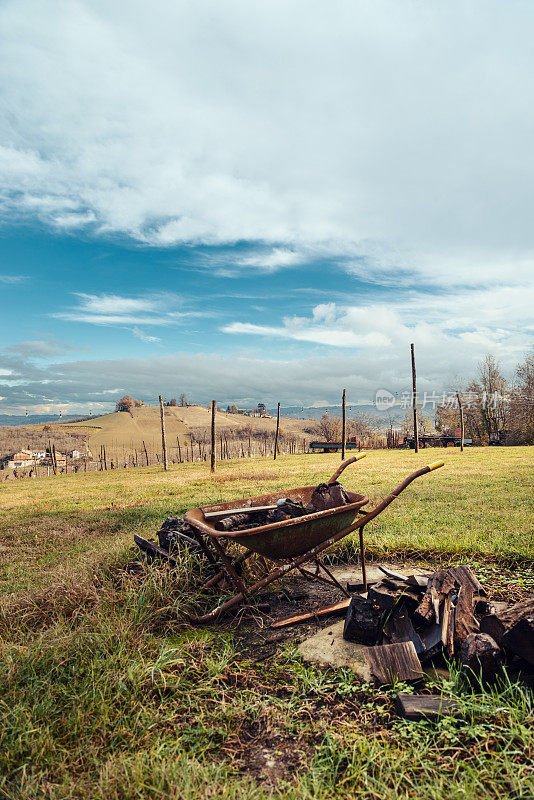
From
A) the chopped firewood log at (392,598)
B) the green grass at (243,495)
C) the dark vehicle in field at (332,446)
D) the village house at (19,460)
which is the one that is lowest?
the village house at (19,460)

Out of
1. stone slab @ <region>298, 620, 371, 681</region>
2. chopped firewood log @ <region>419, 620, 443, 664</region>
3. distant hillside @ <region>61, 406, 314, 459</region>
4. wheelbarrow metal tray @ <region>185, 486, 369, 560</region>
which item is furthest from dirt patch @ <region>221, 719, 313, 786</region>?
distant hillside @ <region>61, 406, 314, 459</region>

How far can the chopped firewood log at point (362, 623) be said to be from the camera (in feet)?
8.75

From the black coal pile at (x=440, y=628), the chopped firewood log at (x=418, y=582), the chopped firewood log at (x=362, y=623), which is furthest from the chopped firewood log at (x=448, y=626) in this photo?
the chopped firewood log at (x=362, y=623)

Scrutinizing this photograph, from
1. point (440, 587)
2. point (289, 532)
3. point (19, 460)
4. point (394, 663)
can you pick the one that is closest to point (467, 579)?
point (440, 587)

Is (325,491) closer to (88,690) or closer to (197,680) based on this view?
(197,680)

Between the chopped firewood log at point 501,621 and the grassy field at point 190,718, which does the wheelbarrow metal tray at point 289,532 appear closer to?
the grassy field at point 190,718

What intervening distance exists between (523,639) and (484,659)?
22 cm

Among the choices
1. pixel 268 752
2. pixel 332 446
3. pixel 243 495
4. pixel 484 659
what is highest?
pixel 484 659

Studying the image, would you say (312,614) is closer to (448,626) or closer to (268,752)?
(448,626)

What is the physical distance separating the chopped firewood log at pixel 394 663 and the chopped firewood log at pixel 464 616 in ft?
1.08

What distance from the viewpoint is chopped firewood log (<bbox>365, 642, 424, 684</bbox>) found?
224 centimetres

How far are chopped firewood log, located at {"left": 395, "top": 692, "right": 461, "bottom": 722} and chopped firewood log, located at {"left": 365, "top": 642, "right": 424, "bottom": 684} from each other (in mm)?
205

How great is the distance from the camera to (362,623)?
2676 mm

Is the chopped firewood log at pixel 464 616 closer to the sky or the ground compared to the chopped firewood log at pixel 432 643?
closer to the sky
